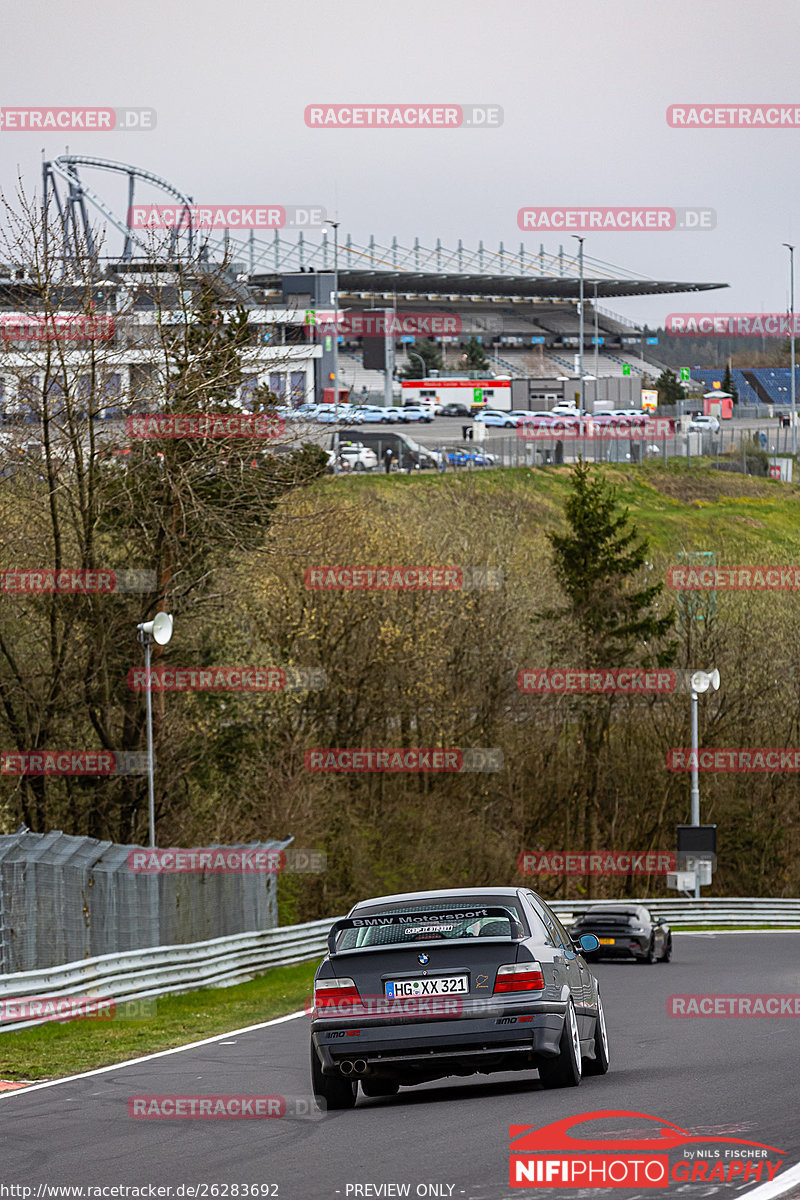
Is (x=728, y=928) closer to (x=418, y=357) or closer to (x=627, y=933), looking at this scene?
(x=627, y=933)

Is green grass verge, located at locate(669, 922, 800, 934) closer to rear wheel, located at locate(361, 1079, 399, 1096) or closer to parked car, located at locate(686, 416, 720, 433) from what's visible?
rear wheel, located at locate(361, 1079, 399, 1096)

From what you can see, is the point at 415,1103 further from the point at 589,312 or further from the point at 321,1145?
the point at 589,312

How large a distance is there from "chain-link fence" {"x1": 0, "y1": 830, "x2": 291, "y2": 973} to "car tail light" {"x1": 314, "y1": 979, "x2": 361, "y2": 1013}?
9052 mm

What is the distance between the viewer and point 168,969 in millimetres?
22438

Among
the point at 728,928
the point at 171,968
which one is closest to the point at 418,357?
the point at 728,928

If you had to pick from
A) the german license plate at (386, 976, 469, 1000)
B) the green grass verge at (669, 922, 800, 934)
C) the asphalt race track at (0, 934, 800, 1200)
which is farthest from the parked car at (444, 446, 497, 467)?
the german license plate at (386, 976, 469, 1000)

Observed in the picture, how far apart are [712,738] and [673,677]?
103 inches

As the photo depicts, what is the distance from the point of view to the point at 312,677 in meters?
42.9

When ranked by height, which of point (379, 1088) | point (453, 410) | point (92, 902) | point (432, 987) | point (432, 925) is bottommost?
point (92, 902)

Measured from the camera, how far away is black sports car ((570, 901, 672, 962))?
29234mm

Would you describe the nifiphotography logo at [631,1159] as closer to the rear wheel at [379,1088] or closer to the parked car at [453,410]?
the rear wheel at [379,1088]

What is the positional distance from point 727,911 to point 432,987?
3505 cm

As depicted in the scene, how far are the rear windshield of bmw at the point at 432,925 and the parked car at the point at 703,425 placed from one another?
87323 millimetres

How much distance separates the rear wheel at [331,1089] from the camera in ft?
34.3
